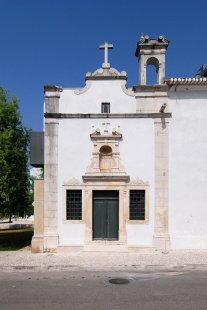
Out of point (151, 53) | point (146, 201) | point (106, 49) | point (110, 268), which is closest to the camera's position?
point (110, 268)

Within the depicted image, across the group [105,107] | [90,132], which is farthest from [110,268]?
[105,107]

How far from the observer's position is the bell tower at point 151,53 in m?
14.2

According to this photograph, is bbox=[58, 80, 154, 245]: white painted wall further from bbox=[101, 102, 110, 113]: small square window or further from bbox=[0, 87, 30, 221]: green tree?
bbox=[0, 87, 30, 221]: green tree

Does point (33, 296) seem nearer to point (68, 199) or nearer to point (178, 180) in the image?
point (68, 199)

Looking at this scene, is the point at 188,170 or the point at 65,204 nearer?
the point at 65,204

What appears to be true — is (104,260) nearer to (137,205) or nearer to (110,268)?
(110,268)

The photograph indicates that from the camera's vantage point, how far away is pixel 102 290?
811 centimetres

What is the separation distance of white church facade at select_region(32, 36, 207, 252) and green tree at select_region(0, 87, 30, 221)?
3.53m

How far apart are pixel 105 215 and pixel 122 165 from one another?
2.33m

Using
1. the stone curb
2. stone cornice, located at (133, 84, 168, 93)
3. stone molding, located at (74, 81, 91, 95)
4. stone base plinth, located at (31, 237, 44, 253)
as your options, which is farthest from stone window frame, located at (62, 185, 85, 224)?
stone cornice, located at (133, 84, 168, 93)

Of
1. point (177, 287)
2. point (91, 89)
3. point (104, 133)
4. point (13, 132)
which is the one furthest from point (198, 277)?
point (13, 132)

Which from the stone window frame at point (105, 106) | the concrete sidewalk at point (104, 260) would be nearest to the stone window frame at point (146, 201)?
the concrete sidewalk at point (104, 260)

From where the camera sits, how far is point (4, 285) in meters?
8.66

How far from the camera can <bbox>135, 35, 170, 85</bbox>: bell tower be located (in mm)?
14172
